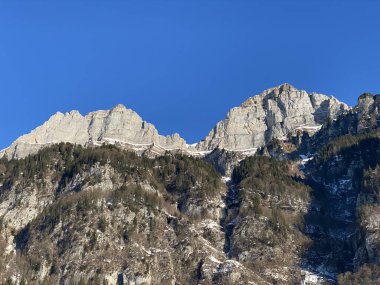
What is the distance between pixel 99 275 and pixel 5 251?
32.6 meters

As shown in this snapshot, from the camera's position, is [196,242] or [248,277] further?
[196,242]

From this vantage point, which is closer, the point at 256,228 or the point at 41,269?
the point at 41,269

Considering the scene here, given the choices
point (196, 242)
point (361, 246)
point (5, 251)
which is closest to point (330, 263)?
point (361, 246)

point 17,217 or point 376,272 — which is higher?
point 17,217

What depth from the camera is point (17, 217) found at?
19062cm

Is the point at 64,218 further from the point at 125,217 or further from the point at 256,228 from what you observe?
the point at 256,228

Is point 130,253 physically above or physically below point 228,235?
below

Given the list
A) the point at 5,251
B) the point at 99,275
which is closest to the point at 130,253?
the point at 99,275

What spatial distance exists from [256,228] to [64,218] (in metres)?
63.8

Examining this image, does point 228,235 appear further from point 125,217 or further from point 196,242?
point 125,217

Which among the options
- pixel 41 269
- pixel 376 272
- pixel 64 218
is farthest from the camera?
pixel 64 218

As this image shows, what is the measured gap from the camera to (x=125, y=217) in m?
191

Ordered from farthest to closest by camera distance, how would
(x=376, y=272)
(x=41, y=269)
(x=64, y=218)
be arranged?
(x=64, y=218)
(x=41, y=269)
(x=376, y=272)

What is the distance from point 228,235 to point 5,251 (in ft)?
238
